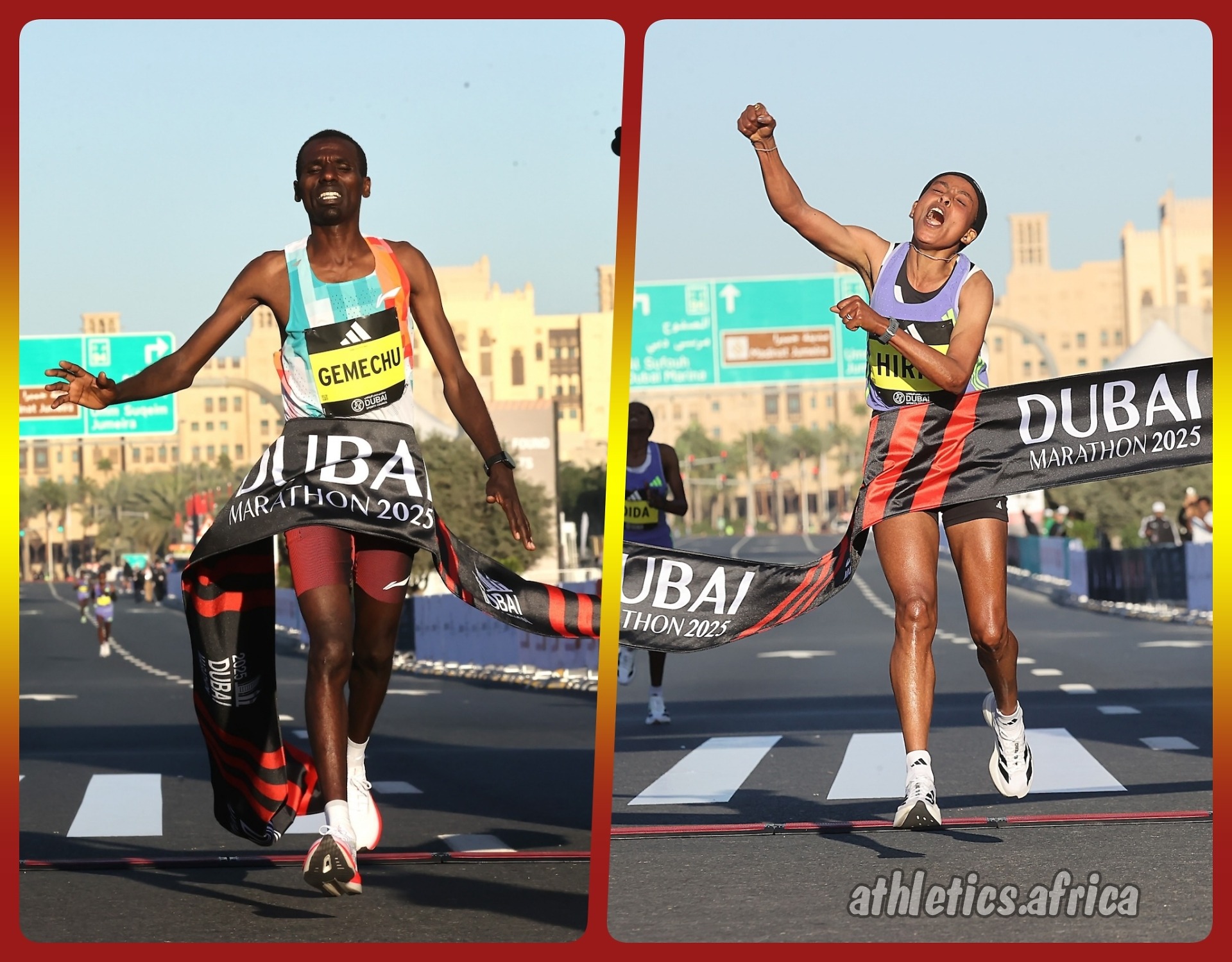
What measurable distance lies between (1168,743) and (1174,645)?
33.0ft

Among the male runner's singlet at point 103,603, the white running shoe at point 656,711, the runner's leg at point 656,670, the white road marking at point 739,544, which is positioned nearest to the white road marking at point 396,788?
the runner's leg at point 656,670

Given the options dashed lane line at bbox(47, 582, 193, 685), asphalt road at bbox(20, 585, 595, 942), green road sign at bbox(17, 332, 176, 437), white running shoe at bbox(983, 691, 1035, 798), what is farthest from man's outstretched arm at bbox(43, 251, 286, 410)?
dashed lane line at bbox(47, 582, 193, 685)

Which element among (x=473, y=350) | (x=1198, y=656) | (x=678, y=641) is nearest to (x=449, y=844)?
(x=678, y=641)

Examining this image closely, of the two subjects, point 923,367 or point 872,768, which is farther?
point 872,768

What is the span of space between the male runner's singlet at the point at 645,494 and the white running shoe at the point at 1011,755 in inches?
197

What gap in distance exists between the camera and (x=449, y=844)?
7.18m

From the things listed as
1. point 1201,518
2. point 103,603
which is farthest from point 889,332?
point 103,603

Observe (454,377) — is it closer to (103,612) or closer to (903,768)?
(903,768)

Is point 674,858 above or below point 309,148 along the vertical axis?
below

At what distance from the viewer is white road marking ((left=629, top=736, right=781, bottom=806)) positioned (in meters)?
7.89

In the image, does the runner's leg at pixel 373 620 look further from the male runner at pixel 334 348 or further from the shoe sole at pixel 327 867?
the shoe sole at pixel 327 867

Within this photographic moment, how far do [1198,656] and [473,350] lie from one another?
875 cm

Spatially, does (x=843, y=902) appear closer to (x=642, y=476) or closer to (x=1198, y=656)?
(x=642, y=476)

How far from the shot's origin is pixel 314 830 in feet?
25.0
